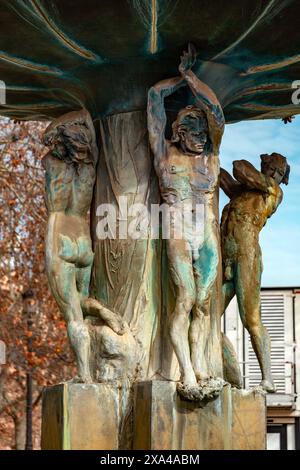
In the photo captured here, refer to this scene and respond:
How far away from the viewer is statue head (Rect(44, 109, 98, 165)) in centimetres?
1029

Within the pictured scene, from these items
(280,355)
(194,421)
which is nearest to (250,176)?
(194,421)

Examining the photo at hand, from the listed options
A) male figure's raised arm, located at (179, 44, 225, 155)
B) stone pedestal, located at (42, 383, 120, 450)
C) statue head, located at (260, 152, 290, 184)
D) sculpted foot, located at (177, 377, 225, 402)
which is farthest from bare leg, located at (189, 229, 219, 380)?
statue head, located at (260, 152, 290, 184)

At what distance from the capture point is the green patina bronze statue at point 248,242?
10.8 m

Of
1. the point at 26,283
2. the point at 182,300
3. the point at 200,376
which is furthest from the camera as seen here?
the point at 26,283

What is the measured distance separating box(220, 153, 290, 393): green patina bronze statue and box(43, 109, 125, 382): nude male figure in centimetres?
136

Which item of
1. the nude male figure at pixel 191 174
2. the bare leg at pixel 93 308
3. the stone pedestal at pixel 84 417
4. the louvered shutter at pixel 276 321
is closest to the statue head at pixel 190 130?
the nude male figure at pixel 191 174

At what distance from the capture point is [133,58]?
10250mm

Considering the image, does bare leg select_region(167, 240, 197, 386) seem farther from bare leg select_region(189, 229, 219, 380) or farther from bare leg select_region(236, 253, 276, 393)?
bare leg select_region(236, 253, 276, 393)

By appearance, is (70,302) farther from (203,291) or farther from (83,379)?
(203,291)

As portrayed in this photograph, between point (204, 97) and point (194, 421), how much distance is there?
2754mm

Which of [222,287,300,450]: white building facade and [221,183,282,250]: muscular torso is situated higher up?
[222,287,300,450]: white building facade

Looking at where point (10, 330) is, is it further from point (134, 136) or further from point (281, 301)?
point (134, 136)

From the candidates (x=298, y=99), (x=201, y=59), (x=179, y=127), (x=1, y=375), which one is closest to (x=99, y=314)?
(x=179, y=127)

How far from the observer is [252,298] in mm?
10812
